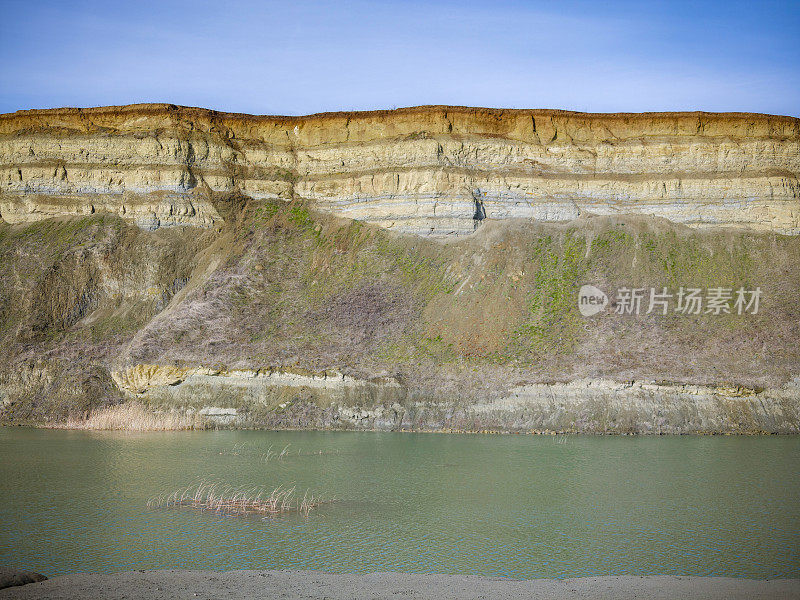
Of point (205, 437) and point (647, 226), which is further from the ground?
point (647, 226)

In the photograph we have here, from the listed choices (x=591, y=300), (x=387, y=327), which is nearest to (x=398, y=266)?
(x=387, y=327)

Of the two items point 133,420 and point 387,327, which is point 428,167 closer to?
point 387,327

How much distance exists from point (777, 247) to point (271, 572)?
141ft

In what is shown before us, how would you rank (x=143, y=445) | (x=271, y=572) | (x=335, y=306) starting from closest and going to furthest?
(x=271, y=572) < (x=143, y=445) < (x=335, y=306)

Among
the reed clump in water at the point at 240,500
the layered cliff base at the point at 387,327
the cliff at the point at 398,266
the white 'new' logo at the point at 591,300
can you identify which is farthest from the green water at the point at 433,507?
the white 'new' logo at the point at 591,300

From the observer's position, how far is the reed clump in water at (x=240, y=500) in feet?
68.8

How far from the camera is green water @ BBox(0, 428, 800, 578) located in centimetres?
1648

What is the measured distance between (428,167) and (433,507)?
3389 cm

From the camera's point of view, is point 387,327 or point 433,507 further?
point 387,327

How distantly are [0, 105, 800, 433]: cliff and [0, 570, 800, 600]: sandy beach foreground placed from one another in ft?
68.0

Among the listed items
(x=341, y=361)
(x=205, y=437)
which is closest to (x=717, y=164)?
(x=341, y=361)

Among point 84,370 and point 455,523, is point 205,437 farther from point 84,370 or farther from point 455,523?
point 455,523

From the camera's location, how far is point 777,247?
4709 cm

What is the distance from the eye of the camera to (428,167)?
169 feet
